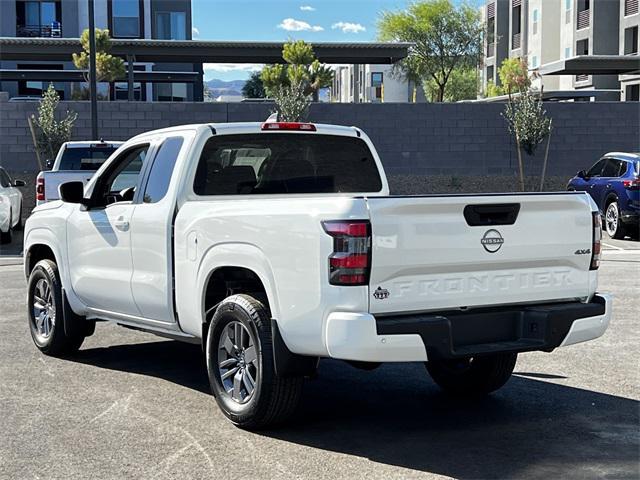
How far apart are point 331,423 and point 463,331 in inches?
46.1

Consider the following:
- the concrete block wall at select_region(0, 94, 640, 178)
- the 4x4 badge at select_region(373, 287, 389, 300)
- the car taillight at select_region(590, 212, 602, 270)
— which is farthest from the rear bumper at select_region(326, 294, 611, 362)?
the concrete block wall at select_region(0, 94, 640, 178)

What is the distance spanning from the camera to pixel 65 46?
4041 cm

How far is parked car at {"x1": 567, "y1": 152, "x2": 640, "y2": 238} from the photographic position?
1909 cm

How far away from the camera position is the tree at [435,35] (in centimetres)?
6556

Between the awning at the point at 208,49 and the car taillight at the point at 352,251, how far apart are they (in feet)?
112

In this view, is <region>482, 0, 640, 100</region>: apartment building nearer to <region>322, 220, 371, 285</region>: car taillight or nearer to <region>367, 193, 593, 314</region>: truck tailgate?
<region>367, 193, 593, 314</region>: truck tailgate

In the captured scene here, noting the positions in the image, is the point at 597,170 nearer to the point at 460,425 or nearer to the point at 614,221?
the point at 614,221

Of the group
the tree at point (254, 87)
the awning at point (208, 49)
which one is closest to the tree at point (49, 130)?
the awning at point (208, 49)

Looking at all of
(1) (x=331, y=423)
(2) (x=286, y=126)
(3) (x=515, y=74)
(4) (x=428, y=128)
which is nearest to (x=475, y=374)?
(1) (x=331, y=423)

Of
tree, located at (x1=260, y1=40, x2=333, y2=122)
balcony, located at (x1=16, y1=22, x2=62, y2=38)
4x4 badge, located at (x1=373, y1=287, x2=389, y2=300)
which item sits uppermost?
balcony, located at (x1=16, y1=22, x2=62, y2=38)

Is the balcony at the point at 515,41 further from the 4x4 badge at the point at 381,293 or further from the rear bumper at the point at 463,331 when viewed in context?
the 4x4 badge at the point at 381,293

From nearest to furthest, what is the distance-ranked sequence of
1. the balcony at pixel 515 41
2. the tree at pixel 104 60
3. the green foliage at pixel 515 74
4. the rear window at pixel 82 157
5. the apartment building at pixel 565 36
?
the rear window at pixel 82 157
the tree at pixel 104 60
the apartment building at pixel 565 36
the green foliage at pixel 515 74
the balcony at pixel 515 41

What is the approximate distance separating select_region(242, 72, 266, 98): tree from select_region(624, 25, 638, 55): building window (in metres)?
48.2

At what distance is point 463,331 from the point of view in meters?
5.60
